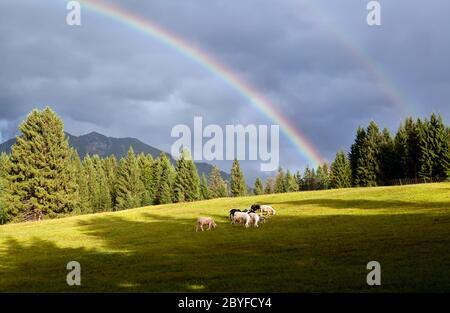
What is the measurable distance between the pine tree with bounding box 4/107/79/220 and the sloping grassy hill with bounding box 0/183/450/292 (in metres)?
32.1

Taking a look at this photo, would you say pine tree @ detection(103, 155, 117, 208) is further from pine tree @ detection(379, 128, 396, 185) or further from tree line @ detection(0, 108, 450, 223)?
pine tree @ detection(379, 128, 396, 185)

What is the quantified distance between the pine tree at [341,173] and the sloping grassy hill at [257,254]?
103570mm

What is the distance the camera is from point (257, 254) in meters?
27.0

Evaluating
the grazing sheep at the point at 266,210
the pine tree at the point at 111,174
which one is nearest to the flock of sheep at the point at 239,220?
the grazing sheep at the point at 266,210

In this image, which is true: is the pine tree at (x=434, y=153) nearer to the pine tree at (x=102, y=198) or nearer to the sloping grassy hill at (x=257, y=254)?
the sloping grassy hill at (x=257, y=254)

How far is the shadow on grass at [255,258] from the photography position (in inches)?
754

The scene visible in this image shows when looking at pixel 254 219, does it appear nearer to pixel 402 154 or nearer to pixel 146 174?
pixel 402 154

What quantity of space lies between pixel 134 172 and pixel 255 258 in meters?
127

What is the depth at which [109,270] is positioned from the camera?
2458cm

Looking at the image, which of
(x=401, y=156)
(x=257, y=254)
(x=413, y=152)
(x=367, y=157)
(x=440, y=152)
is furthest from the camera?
Answer: (x=367, y=157)

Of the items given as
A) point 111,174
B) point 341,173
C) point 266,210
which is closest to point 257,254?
point 266,210

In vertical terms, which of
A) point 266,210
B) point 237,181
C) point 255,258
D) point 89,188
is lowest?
point 255,258

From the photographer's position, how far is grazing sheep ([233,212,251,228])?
41869 mm
